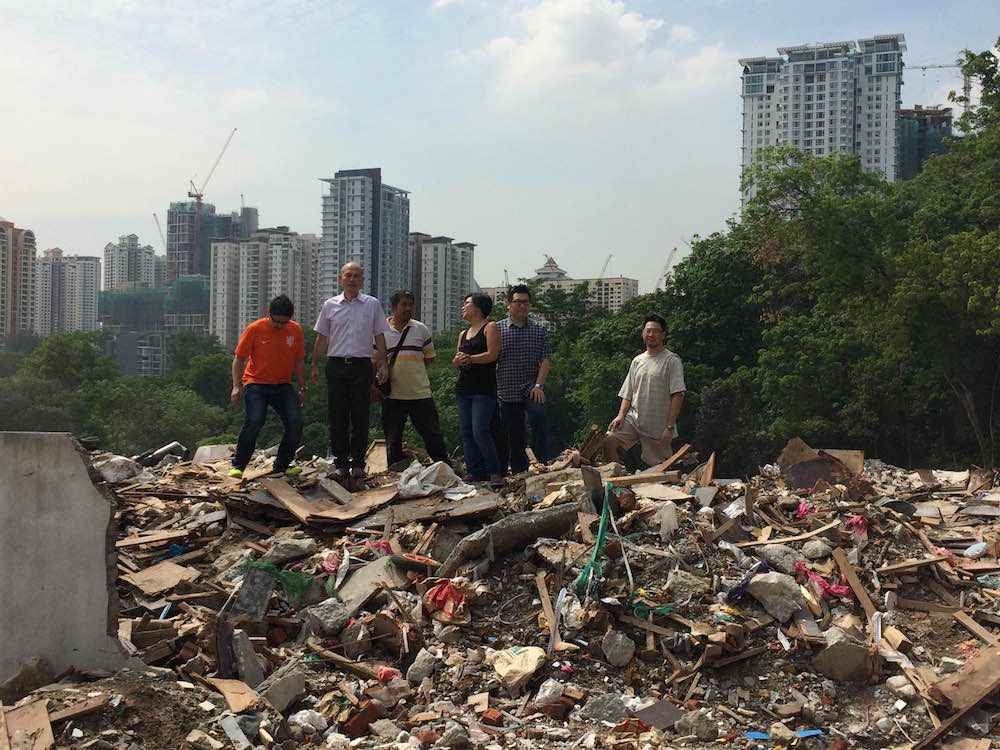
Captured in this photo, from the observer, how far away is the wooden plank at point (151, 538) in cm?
697

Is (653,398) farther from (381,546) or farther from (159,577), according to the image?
(159,577)

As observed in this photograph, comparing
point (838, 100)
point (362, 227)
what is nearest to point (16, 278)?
point (362, 227)

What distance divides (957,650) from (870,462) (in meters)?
7.96

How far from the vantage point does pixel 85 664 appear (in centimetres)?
484

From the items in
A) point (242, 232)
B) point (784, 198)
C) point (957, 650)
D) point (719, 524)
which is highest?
point (242, 232)

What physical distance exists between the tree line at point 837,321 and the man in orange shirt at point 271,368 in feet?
55.8

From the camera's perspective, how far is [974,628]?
581 centimetres

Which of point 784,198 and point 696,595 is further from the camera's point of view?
point 784,198

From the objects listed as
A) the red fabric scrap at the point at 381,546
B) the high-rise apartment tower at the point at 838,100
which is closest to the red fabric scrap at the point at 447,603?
the red fabric scrap at the point at 381,546

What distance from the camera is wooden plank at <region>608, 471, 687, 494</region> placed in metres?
7.31

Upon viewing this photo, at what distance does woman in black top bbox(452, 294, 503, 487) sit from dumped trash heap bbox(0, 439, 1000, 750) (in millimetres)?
338

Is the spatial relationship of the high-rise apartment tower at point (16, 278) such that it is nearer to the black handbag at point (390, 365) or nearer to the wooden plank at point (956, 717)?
the black handbag at point (390, 365)

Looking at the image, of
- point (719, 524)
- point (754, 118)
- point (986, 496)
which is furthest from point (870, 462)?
point (754, 118)

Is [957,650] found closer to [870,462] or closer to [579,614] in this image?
[579,614]
